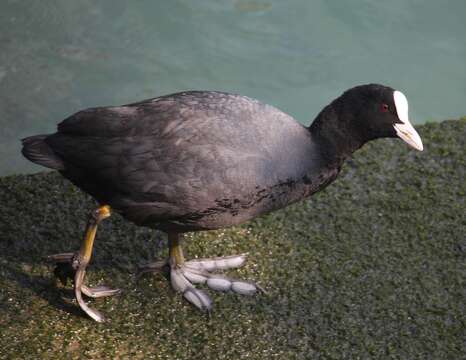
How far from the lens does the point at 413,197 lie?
4004mm

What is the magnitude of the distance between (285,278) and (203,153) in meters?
0.92

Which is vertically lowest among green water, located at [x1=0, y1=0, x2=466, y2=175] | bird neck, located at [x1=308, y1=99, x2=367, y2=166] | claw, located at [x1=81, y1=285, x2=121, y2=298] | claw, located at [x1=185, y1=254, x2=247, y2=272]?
claw, located at [x1=81, y1=285, x2=121, y2=298]

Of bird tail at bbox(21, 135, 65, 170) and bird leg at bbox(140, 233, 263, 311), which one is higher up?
bird tail at bbox(21, 135, 65, 170)

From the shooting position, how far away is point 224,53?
5523 millimetres

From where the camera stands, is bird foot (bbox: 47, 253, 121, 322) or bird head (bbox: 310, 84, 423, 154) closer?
bird head (bbox: 310, 84, 423, 154)

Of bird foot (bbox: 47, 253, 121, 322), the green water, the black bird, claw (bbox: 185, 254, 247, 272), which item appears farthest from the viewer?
the green water

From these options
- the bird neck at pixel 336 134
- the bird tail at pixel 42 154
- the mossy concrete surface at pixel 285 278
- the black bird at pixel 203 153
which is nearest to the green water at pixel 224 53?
the mossy concrete surface at pixel 285 278

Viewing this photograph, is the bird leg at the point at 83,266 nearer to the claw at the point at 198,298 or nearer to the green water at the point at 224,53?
the claw at the point at 198,298

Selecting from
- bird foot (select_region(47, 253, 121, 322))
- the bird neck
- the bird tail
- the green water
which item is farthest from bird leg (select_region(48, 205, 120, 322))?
the green water

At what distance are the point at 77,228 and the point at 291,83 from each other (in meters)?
2.26

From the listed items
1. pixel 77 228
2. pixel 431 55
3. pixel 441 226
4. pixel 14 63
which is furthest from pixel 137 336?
pixel 431 55

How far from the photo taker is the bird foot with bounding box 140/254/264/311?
132 inches

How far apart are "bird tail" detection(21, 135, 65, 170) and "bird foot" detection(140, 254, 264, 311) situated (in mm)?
675

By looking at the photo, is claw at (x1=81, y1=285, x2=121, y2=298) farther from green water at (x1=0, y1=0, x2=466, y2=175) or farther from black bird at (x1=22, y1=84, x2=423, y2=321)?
green water at (x1=0, y1=0, x2=466, y2=175)
